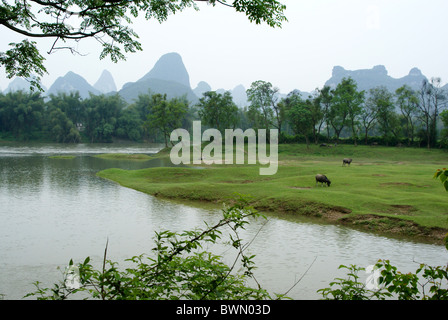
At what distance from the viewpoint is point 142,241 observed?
1404 cm

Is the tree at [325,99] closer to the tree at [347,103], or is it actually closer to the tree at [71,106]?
the tree at [347,103]

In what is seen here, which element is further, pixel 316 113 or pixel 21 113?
pixel 21 113

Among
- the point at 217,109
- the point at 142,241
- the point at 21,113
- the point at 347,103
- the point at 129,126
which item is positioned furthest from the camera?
the point at 129,126

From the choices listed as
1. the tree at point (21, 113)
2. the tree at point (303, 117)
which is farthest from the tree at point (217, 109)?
the tree at point (21, 113)

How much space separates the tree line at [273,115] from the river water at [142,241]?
165 ft

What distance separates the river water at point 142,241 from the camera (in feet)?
34.8

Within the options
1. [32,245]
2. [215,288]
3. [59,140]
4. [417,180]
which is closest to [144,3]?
[215,288]

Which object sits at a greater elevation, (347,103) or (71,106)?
(71,106)

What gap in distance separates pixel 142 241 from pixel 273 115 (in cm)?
6937

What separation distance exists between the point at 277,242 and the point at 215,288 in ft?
33.6

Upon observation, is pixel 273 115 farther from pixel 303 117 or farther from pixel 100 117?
pixel 100 117

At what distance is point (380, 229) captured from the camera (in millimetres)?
16156

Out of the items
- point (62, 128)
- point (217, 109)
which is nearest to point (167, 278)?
point (217, 109)

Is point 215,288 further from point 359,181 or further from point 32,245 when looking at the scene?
point 359,181
